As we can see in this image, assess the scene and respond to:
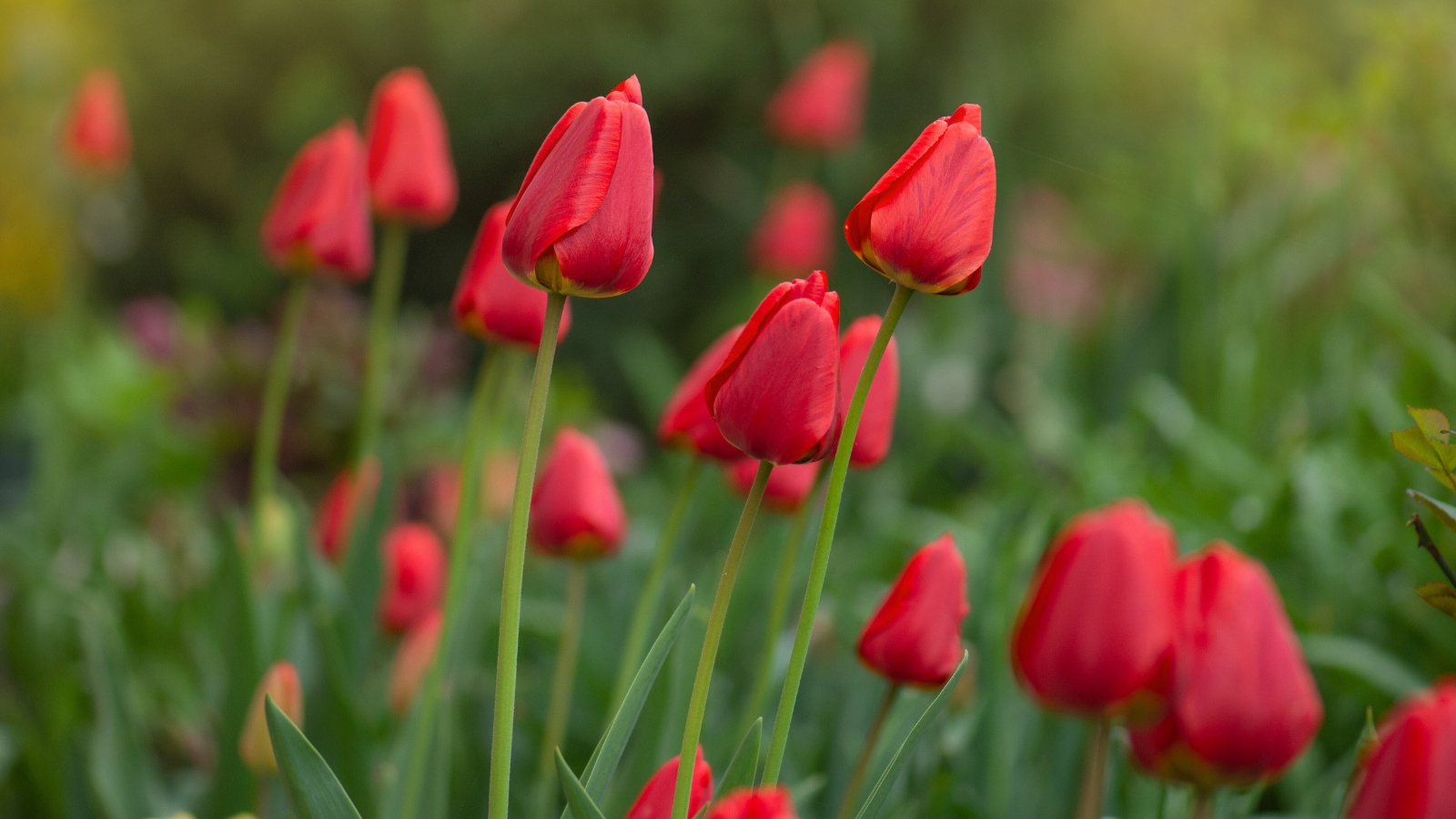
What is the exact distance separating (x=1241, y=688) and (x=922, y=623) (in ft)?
0.61

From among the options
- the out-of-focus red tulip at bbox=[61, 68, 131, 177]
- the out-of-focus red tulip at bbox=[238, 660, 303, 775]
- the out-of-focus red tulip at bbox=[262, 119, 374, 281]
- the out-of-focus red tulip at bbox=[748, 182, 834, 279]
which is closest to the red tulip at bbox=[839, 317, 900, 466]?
the out-of-focus red tulip at bbox=[238, 660, 303, 775]

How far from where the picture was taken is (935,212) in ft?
1.55

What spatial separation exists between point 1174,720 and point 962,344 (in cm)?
227

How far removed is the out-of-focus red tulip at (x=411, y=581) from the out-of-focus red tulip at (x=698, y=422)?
500 mm

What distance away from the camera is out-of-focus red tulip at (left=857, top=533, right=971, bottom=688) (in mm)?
586

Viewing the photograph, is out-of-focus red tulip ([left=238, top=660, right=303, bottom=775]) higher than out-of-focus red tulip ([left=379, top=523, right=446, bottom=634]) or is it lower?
higher

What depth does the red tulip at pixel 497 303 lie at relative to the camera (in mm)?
667

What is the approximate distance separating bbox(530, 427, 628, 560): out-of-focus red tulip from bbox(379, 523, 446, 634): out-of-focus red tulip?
0.33 meters

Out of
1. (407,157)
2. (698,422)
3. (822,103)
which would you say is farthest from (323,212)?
(822,103)

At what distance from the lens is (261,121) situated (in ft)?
11.9


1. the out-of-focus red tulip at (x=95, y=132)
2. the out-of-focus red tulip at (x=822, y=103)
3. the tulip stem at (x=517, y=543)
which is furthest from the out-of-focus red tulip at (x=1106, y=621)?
the out-of-focus red tulip at (x=822, y=103)

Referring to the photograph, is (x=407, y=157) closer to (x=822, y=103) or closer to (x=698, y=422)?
(x=698, y=422)

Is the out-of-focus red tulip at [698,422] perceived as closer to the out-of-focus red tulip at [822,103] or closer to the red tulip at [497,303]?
the red tulip at [497,303]

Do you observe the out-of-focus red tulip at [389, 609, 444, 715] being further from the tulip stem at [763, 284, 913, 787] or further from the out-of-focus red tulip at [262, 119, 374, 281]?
the tulip stem at [763, 284, 913, 787]
